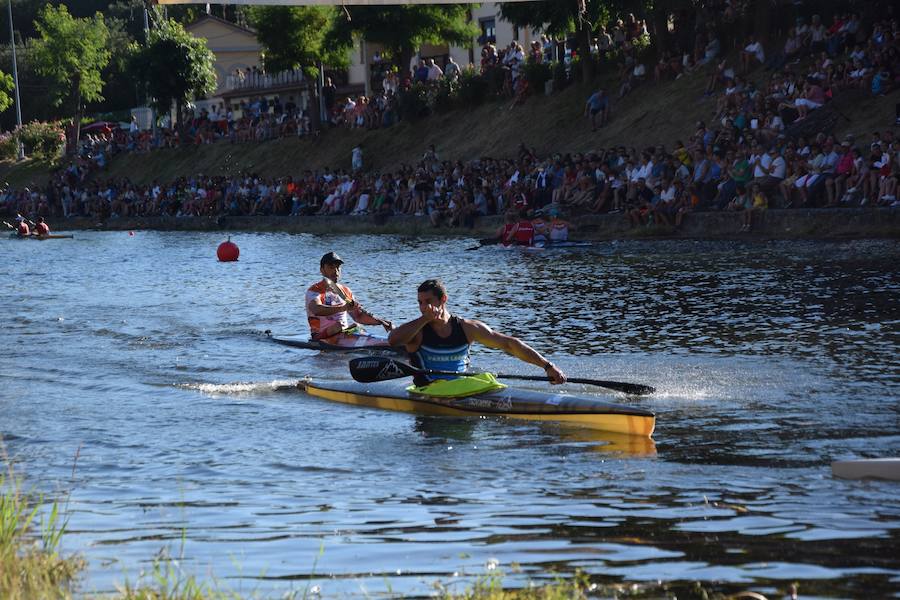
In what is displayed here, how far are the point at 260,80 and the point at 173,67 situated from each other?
10.9 m

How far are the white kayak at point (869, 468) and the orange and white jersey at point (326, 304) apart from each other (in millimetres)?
8802

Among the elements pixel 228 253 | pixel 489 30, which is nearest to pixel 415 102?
pixel 489 30

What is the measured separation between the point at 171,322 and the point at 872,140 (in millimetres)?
14218

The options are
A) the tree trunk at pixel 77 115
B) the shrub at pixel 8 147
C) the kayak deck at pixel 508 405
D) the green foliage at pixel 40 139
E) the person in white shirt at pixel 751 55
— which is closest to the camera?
the kayak deck at pixel 508 405

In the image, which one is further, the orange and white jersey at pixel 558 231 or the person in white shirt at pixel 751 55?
the person in white shirt at pixel 751 55

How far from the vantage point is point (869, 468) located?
316 inches

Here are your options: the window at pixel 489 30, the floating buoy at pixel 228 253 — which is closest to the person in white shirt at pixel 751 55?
the floating buoy at pixel 228 253

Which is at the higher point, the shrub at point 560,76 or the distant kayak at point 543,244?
the shrub at point 560,76

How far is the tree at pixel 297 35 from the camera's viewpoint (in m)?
53.9

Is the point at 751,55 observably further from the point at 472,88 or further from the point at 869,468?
the point at 869,468

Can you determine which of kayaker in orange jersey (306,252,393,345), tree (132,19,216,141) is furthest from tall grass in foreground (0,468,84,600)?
tree (132,19,216,141)

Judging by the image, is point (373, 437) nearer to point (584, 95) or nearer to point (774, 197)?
point (774, 197)

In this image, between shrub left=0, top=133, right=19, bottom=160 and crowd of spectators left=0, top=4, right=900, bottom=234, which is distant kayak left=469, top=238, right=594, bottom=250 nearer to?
crowd of spectators left=0, top=4, right=900, bottom=234

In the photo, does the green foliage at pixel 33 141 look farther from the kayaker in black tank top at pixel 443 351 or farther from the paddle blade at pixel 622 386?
the paddle blade at pixel 622 386
